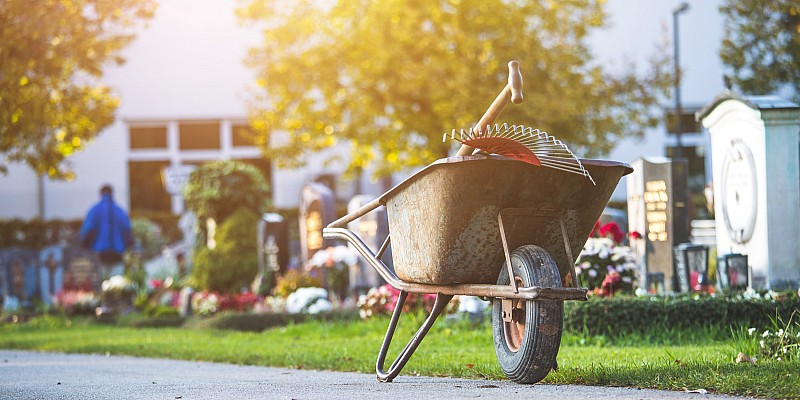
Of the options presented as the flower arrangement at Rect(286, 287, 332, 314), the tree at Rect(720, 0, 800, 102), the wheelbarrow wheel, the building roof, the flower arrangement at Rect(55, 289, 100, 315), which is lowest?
the flower arrangement at Rect(55, 289, 100, 315)

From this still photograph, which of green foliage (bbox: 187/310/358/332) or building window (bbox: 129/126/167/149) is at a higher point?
building window (bbox: 129/126/167/149)

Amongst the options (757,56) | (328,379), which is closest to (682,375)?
(328,379)

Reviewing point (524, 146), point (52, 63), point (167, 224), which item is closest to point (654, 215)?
point (524, 146)

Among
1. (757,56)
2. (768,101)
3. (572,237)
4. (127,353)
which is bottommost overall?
(127,353)

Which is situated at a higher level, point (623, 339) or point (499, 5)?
point (499, 5)

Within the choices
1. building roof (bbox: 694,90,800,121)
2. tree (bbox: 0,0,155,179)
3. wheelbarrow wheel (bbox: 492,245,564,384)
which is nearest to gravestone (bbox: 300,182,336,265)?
tree (bbox: 0,0,155,179)

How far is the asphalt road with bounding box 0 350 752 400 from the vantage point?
18.2 feet

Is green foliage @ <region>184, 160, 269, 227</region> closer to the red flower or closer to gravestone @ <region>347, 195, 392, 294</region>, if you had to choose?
gravestone @ <region>347, 195, 392, 294</region>

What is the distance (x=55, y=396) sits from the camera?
20.2 ft

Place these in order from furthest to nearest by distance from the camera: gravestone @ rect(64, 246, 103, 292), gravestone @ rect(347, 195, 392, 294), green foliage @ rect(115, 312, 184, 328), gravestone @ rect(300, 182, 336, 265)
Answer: gravestone @ rect(64, 246, 103, 292)
gravestone @ rect(300, 182, 336, 265)
gravestone @ rect(347, 195, 392, 294)
green foliage @ rect(115, 312, 184, 328)

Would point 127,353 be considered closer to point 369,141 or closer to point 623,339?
point 623,339

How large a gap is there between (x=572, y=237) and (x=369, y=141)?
1676 cm

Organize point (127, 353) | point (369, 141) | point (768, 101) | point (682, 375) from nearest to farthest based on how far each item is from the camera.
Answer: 1. point (682, 375)
2. point (127, 353)
3. point (768, 101)
4. point (369, 141)

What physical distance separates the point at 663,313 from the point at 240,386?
12.8 feet
